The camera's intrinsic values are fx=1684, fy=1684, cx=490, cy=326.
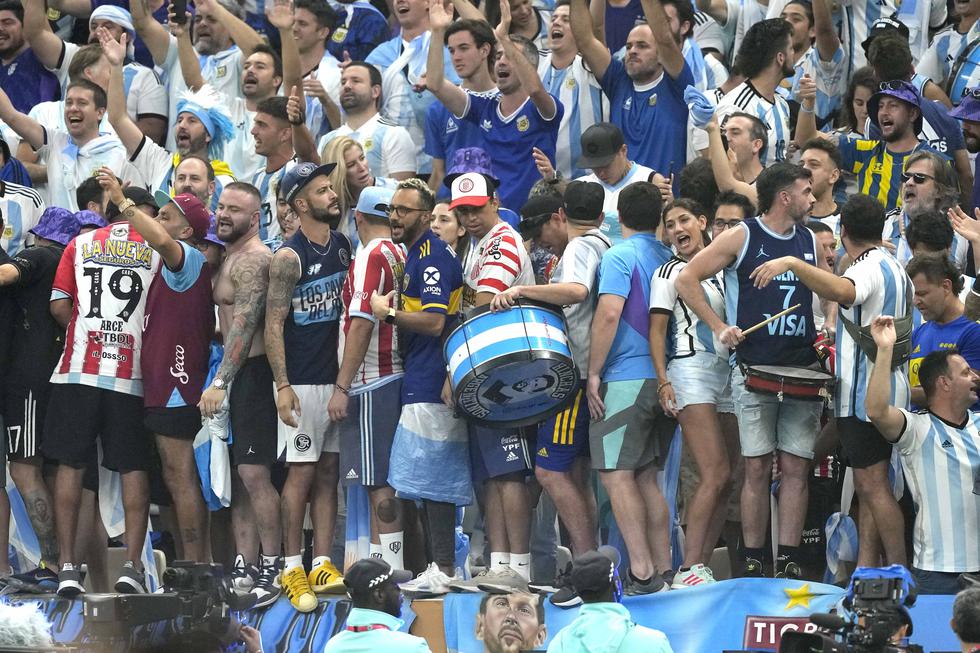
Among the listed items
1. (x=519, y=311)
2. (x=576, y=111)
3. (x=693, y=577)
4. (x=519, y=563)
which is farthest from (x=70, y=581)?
(x=576, y=111)

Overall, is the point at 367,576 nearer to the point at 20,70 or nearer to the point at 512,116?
the point at 512,116

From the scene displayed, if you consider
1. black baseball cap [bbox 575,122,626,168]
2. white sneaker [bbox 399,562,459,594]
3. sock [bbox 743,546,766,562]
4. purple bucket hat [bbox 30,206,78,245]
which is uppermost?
black baseball cap [bbox 575,122,626,168]

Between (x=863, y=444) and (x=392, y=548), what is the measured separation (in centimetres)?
278

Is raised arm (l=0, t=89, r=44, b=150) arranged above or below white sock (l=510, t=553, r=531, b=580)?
above

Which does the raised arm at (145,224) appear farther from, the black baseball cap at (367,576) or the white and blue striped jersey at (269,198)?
the black baseball cap at (367,576)

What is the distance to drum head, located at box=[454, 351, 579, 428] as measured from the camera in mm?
8992

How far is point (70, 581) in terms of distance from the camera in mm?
10312

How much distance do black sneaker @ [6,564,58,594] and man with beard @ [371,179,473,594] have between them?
2.42 metres

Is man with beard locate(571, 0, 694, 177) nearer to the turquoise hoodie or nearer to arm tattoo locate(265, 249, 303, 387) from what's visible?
arm tattoo locate(265, 249, 303, 387)

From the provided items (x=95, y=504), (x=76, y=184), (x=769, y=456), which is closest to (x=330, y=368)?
(x=95, y=504)

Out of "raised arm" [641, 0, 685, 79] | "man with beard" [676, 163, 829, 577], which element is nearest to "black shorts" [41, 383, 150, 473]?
"man with beard" [676, 163, 829, 577]

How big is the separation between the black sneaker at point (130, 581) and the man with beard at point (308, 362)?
939 mm

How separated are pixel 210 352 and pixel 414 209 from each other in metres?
1.79

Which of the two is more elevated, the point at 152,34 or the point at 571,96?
the point at 152,34
